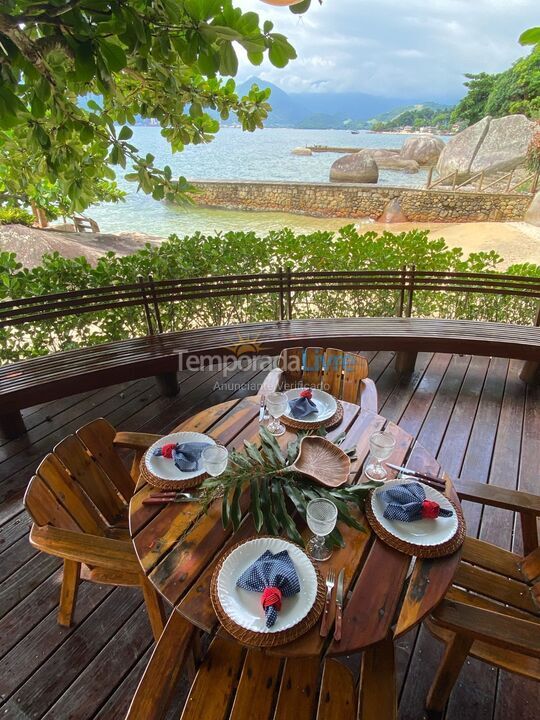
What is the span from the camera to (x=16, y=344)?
3.22m

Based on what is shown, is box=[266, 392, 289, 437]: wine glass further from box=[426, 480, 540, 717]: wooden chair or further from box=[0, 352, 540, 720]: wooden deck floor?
box=[0, 352, 540, 720]: wooden deck floor

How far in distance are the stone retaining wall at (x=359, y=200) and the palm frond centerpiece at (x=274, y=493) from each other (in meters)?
12.2

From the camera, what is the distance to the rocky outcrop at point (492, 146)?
17031mm

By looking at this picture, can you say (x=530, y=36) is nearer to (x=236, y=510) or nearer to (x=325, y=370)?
(x=236, y=510)

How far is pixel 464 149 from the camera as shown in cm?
1917

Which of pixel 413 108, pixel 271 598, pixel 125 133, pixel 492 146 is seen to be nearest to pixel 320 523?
pixel 271 598

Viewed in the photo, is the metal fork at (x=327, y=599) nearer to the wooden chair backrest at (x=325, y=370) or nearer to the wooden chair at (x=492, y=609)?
the wooden chair at (x=492, y=609)

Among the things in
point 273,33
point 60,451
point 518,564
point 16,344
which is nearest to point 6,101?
point 273,33

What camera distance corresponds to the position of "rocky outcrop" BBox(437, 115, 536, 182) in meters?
17.0

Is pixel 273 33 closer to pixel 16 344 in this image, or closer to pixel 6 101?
pixel 6 101

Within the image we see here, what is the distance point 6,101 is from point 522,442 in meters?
3.14

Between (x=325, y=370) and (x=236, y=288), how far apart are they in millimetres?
1459

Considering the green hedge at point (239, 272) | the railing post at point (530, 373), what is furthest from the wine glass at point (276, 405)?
the railing post at point (530, 373)

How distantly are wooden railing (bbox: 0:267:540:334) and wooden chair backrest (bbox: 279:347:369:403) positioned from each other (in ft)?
4.16
